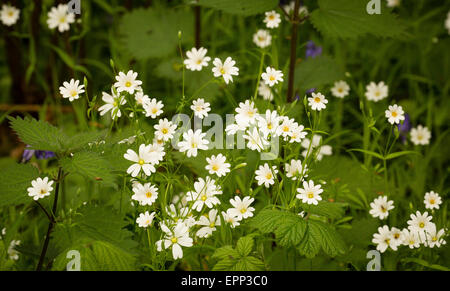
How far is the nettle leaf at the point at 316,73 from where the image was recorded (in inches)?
85.0

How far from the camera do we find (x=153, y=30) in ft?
8.86

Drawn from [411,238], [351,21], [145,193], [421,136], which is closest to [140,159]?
Result: [145,193]

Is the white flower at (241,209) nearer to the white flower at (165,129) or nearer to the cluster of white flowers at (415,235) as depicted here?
the white flower at (165,129)

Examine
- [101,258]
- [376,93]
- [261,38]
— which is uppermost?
[261,38]

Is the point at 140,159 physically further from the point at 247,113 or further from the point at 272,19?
the point at 272,19

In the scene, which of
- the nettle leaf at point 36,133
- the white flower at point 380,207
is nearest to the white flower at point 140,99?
the nettle leaf at point 36,133

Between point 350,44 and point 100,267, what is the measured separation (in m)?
1.92

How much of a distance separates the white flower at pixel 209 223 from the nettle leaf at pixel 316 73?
793mm

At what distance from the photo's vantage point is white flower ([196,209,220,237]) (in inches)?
59.9

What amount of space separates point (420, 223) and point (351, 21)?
73 cm

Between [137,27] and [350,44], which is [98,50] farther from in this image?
[350,44]

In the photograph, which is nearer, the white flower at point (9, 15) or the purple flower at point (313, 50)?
the white flower at point (9, 15)

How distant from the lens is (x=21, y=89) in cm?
273

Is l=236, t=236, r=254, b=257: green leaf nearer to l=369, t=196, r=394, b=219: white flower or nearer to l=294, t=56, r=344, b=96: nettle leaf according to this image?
l=369, t=196, r=394, b=219: white flower
